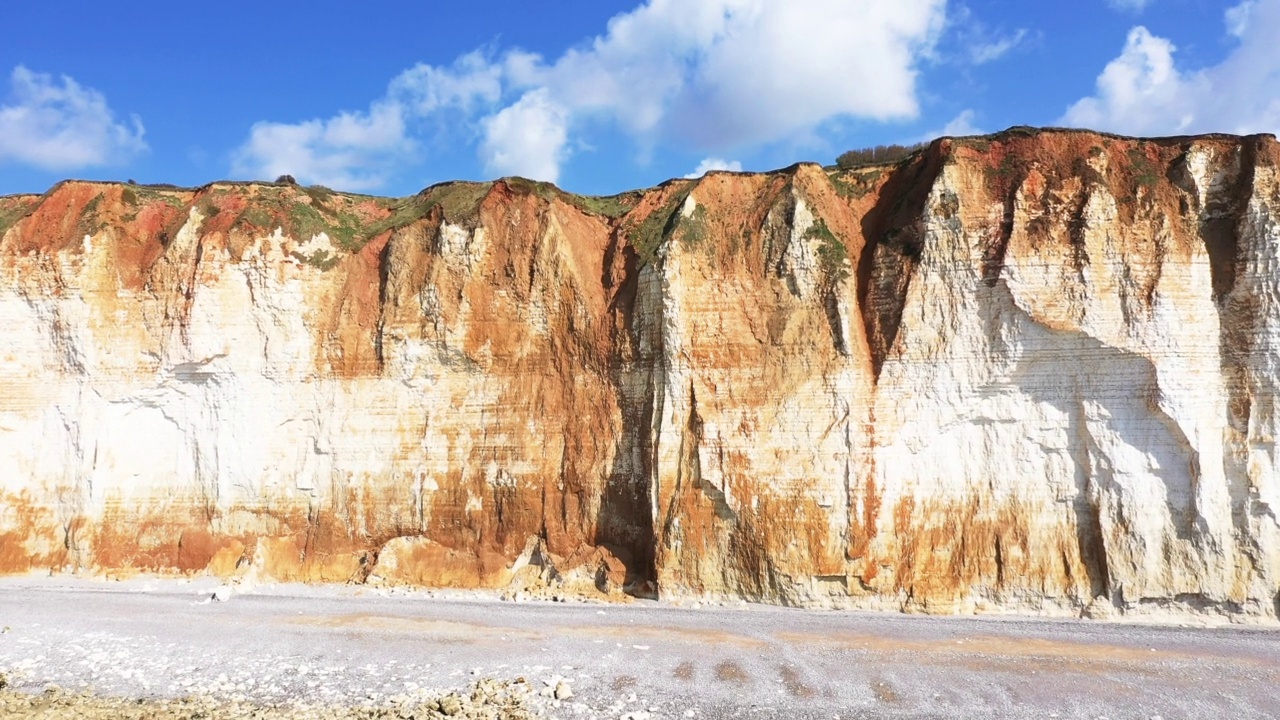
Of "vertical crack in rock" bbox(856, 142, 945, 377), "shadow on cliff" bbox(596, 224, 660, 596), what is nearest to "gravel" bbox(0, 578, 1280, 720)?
"shadow on cliff" bbox(596, 224, 660, 596)

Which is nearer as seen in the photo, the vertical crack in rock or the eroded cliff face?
the eroded cliff face

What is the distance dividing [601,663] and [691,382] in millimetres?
6745

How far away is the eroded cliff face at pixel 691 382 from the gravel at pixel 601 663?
63.1 inches

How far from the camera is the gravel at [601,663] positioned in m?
10.2

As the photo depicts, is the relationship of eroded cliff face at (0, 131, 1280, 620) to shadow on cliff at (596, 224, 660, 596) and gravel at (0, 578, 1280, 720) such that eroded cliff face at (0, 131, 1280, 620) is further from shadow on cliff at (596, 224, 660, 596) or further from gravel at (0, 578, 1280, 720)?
gravel at (0, 578, 1280, 720)

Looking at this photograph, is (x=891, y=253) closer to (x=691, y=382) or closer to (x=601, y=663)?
(x=691, y=382)

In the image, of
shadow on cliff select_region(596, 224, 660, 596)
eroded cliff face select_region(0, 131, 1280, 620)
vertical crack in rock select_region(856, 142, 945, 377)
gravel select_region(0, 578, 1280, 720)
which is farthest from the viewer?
shadow on cliff select_region(596, 224, 660, 596)

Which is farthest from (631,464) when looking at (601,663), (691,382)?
(601,663)

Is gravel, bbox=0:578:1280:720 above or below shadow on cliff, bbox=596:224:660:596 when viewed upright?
below

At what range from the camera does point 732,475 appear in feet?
51.5

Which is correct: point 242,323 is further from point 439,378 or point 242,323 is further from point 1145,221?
point 1145,221

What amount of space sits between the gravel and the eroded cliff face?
5.26 feet

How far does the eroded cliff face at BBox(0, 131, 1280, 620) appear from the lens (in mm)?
14320

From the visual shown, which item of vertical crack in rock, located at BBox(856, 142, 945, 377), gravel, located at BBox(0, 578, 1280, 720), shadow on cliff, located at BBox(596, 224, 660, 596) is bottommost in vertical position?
gravel, located at BBox(0, 578, 1280, 720)
